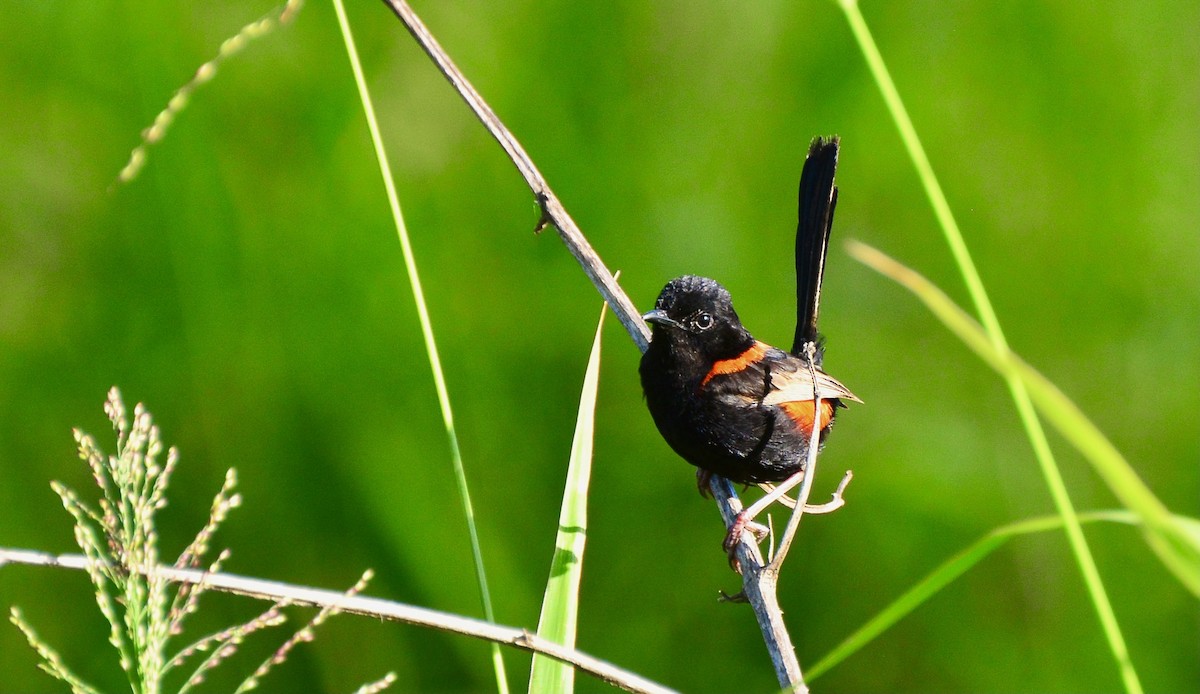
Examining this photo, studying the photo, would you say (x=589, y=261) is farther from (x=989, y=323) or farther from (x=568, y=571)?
(x=989, y=323)

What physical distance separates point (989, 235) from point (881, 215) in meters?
0.41

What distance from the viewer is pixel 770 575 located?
70.9 inches

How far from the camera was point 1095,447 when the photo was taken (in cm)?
74

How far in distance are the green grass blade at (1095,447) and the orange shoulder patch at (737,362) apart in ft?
6.55

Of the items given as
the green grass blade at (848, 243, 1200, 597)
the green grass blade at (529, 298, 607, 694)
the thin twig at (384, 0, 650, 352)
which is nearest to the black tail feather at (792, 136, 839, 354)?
the thin twig at (384, 0, 650, 352)

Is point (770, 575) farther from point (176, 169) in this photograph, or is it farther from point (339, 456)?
point (176, 169)

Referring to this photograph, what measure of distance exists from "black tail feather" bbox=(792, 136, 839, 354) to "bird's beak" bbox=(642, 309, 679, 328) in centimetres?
58

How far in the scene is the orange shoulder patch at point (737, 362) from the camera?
114 inches

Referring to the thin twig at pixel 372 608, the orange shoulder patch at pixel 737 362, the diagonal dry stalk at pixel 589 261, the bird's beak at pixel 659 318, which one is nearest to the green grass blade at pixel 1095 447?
the diagonal dry stalk at pixel 589 261

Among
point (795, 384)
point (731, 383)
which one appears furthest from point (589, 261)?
point (795, 384)

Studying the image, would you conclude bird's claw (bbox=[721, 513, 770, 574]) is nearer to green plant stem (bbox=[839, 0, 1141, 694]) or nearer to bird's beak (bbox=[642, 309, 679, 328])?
bird's beak (bbox=[642, 309, 679, 328])

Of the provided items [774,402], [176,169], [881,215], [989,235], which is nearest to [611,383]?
[774,402]

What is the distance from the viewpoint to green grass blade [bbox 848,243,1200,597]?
0.75 m

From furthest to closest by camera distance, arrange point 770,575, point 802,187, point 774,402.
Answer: point 802,187, point 774,402, point 770,575
